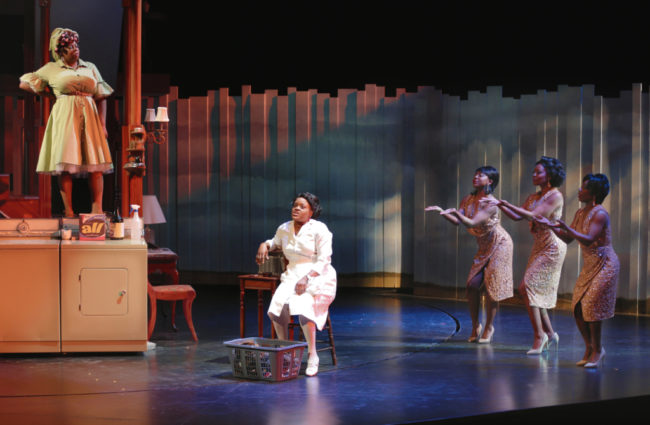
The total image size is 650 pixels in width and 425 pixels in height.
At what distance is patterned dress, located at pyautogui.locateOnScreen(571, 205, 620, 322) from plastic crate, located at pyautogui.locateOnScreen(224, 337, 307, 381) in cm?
200

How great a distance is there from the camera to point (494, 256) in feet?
23.0

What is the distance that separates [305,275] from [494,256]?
190cm

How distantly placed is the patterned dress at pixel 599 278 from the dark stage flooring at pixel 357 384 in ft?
1.37

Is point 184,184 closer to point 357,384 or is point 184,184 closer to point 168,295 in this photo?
point 168,295

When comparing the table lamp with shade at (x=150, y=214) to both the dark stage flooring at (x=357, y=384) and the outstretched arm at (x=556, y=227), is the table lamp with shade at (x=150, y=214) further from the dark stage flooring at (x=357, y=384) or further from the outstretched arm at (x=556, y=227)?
the outstretched arm at (x=556, y=227)

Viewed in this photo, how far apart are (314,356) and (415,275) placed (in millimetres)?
4742

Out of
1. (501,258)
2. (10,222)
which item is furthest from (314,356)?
(10,222)

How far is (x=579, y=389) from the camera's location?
5.29m

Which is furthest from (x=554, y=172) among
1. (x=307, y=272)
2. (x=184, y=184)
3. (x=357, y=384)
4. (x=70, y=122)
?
(x=184, y=184)

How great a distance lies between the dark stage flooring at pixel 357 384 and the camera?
4660 mm

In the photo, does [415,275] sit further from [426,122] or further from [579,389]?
[579,389]

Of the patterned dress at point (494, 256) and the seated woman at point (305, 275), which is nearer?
the seated woman at point (305, 275)

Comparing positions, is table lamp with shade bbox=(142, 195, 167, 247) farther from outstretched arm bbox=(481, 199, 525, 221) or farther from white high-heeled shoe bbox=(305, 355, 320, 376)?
outstretched arm bbox=(481, 199, 525, 221)

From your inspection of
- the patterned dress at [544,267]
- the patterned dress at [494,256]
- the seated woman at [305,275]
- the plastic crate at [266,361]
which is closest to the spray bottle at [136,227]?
the seated woman at [305,275]
